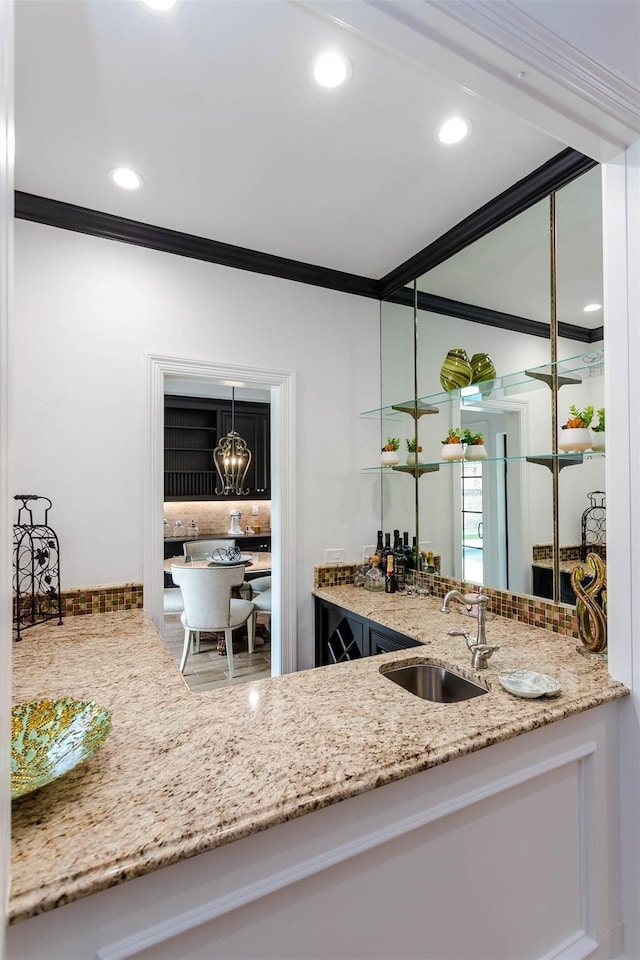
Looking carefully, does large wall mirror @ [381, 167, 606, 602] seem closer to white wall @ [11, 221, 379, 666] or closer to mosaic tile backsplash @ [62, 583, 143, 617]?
white wall @ [11, 221, 379, 666]

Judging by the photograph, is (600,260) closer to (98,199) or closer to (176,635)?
(98,199)

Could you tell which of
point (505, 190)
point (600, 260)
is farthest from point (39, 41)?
point (600, 260)

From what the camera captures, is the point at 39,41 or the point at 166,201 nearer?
the point at 39,41

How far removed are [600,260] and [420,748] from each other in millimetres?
1865

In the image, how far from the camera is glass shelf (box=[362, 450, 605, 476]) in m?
1.86

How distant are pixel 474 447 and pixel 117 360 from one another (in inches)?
72.7

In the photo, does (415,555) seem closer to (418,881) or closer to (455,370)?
(455,370)

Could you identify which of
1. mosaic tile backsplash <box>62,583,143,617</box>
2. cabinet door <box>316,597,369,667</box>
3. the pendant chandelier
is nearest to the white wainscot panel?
cabinet door <box>316,597,369,667</box>

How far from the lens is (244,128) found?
1.72 meters

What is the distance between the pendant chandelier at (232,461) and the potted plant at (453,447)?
10.8ft

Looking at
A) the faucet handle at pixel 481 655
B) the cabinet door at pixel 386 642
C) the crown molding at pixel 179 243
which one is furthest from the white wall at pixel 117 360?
the faucet handle at pixel 481 655

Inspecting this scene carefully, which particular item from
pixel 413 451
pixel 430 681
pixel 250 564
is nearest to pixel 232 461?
pixel 250 564

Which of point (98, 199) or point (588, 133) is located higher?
point (98, 199)

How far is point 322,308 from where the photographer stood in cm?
286
